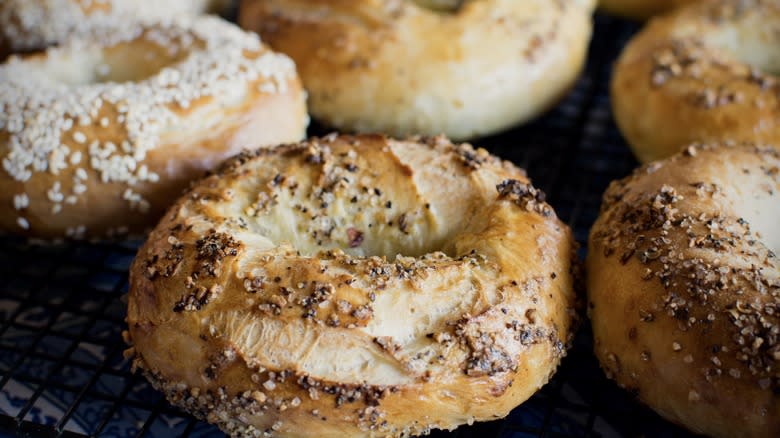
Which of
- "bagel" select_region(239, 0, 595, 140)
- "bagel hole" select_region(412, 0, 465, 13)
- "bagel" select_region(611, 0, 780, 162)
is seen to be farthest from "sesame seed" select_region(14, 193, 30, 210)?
"bagel" select_region(611, 0, 780, 162)

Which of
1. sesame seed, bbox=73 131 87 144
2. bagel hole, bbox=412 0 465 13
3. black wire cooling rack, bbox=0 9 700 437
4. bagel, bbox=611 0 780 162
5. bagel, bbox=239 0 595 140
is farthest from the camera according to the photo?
bagel hole, bbox=412 0 465 13

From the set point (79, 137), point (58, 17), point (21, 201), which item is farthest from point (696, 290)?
point (58, 17)

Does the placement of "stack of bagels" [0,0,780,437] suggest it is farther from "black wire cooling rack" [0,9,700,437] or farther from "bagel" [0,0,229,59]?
"black wire cooling rack" [0,9,700,437]

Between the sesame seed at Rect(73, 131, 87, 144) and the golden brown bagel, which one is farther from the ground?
the golden brown bagel

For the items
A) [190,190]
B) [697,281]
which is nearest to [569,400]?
[697,281]

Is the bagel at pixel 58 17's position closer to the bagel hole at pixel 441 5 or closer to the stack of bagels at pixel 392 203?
the stack of bagels at pixel 392 203

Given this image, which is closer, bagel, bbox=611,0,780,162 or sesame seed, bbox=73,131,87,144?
sesame seed, bbox=73,131,87,144

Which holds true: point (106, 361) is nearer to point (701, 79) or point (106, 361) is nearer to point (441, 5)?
point (441, 5)

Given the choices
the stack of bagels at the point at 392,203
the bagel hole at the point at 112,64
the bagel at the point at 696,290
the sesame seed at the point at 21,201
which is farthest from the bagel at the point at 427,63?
the sesame seed at the point at 21,201
